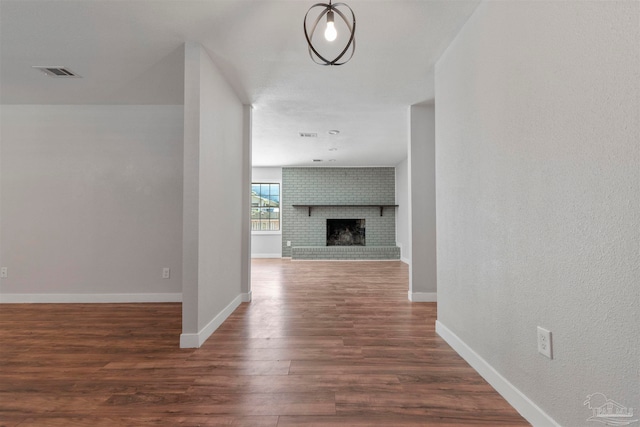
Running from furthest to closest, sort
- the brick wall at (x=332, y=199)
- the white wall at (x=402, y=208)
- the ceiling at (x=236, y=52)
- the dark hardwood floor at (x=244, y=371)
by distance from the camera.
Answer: the brick wall at (x=332, y=199), the white wall at (x=402, y=208), the ceiling at (x=236, y=52), the dark hardwood floor at (x=244, y=371)

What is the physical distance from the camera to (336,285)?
177 inches

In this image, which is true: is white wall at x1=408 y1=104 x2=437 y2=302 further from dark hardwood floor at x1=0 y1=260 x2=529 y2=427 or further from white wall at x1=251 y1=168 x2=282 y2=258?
white wall at x1=251 y1=168 x2=282 y2=258

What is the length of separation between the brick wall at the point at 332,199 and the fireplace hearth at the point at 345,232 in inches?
5.7

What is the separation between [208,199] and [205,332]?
1.05 m

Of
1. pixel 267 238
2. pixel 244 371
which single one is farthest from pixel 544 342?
pixel 267 238

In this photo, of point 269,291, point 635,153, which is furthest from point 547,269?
point 269,291

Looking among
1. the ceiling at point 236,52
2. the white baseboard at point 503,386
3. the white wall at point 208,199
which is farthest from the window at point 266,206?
the white baseboard at point 503,386

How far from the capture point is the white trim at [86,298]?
140 inches

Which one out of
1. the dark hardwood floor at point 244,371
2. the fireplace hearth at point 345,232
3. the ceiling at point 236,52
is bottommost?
the dark hardwood floor at point 244,371

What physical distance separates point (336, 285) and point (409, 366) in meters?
2.58

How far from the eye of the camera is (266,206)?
26.5 feet

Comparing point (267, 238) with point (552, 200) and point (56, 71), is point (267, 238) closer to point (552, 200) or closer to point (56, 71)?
point (56, 71)

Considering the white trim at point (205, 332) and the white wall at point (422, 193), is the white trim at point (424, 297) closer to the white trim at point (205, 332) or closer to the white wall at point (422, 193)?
the white wall at point (422, 193)

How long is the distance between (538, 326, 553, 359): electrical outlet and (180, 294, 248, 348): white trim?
2.10m
